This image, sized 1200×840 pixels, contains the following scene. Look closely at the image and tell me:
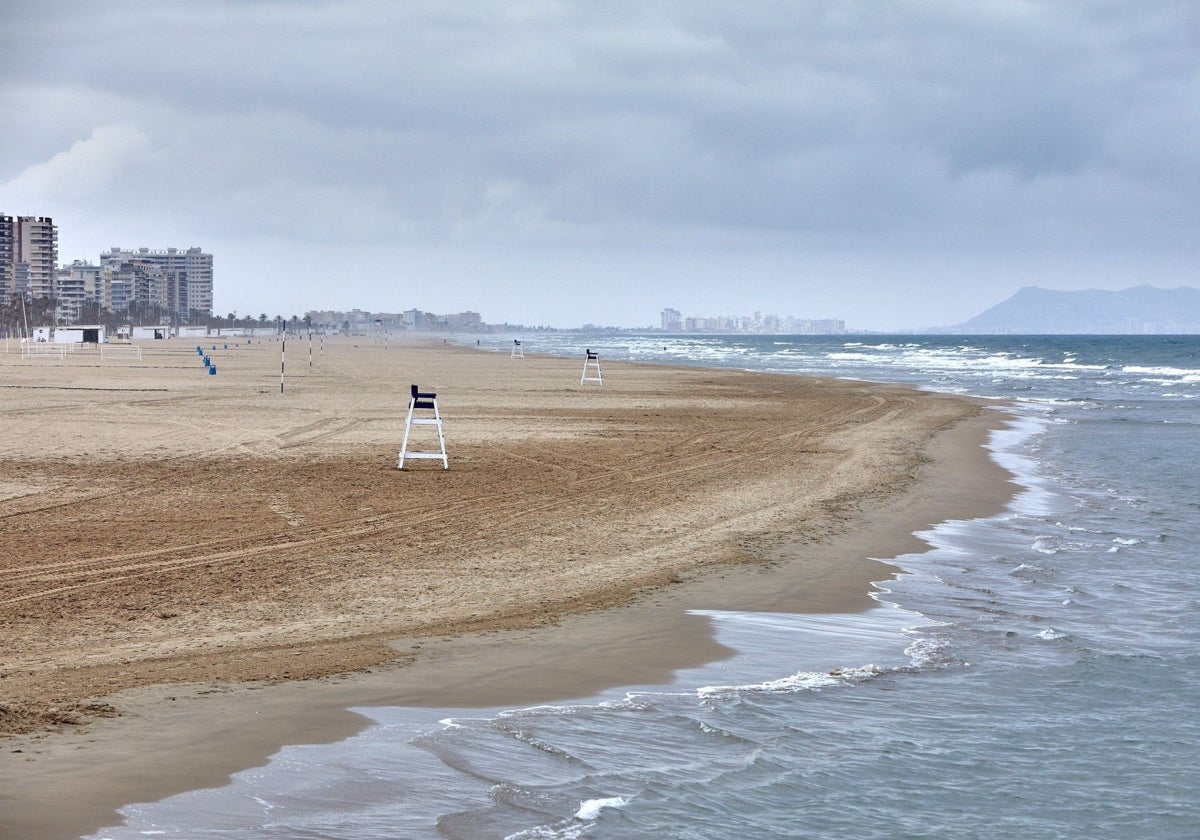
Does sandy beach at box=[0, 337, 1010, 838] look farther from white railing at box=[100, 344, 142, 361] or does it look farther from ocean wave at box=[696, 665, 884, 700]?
white railing at box=[100, 344, 142, 361]

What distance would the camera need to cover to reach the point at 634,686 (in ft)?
25.7

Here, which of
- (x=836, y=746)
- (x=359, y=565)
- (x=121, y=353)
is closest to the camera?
(x=836, y=746)

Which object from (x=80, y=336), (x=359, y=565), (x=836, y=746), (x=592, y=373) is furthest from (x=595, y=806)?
(x=80, y=336)

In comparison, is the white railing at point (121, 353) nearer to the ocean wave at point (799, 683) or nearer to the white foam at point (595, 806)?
the ocean wave at point (799, 683)

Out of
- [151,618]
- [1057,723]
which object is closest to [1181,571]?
[1057,723]

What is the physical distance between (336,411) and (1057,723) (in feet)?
86.5

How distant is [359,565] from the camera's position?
11.4 meters

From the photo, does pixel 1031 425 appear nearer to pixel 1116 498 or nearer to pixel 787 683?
pixel 1116 498

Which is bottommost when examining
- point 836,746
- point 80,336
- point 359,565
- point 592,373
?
point 836,746

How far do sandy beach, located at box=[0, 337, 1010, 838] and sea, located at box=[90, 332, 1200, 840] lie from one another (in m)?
0.43

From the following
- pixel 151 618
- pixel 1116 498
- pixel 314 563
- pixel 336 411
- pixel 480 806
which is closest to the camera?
pixel 480 806

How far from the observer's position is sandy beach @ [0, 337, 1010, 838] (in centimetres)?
673

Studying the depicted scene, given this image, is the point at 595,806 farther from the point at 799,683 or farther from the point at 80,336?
the point at 80,336

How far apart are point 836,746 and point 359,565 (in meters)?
5.93
